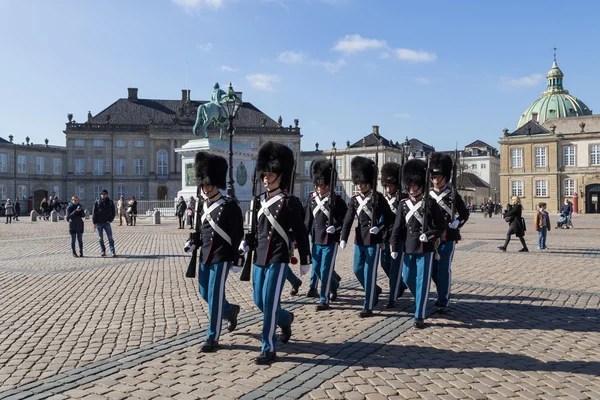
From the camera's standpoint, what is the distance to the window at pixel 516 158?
69.4 m

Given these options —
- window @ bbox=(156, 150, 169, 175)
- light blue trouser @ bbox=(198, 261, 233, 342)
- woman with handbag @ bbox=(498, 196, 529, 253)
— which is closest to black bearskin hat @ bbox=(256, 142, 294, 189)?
light blue trouser @ bbox=(198, 261, 233, 342)

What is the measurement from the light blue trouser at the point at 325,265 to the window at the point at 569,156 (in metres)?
66.5

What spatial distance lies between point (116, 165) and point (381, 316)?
6966cm

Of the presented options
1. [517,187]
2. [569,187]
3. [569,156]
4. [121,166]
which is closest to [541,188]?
[517,187]

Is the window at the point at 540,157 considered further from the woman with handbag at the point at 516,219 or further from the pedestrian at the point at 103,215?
the pedestrian at the point at 103,215

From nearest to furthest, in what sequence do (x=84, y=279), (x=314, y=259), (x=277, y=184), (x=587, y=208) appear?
(x=277, y=184)
(x=314, y=259)
(x=84, y=279)
(x=587, y=208)

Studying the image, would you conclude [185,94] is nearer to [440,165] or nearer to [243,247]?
[440,165]

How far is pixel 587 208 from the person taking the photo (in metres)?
65.6

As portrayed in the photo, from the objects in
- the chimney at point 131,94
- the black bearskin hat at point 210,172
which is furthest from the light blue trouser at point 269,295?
the chimney at point 131,94

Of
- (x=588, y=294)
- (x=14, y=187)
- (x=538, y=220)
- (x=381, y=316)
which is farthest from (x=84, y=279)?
(x=14, y=187)

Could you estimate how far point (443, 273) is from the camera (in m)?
7.54

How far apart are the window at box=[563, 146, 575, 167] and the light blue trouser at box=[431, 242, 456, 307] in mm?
66384

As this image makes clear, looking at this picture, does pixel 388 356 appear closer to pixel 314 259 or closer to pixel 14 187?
pixel 314 259

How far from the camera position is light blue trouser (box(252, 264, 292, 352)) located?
538cm
